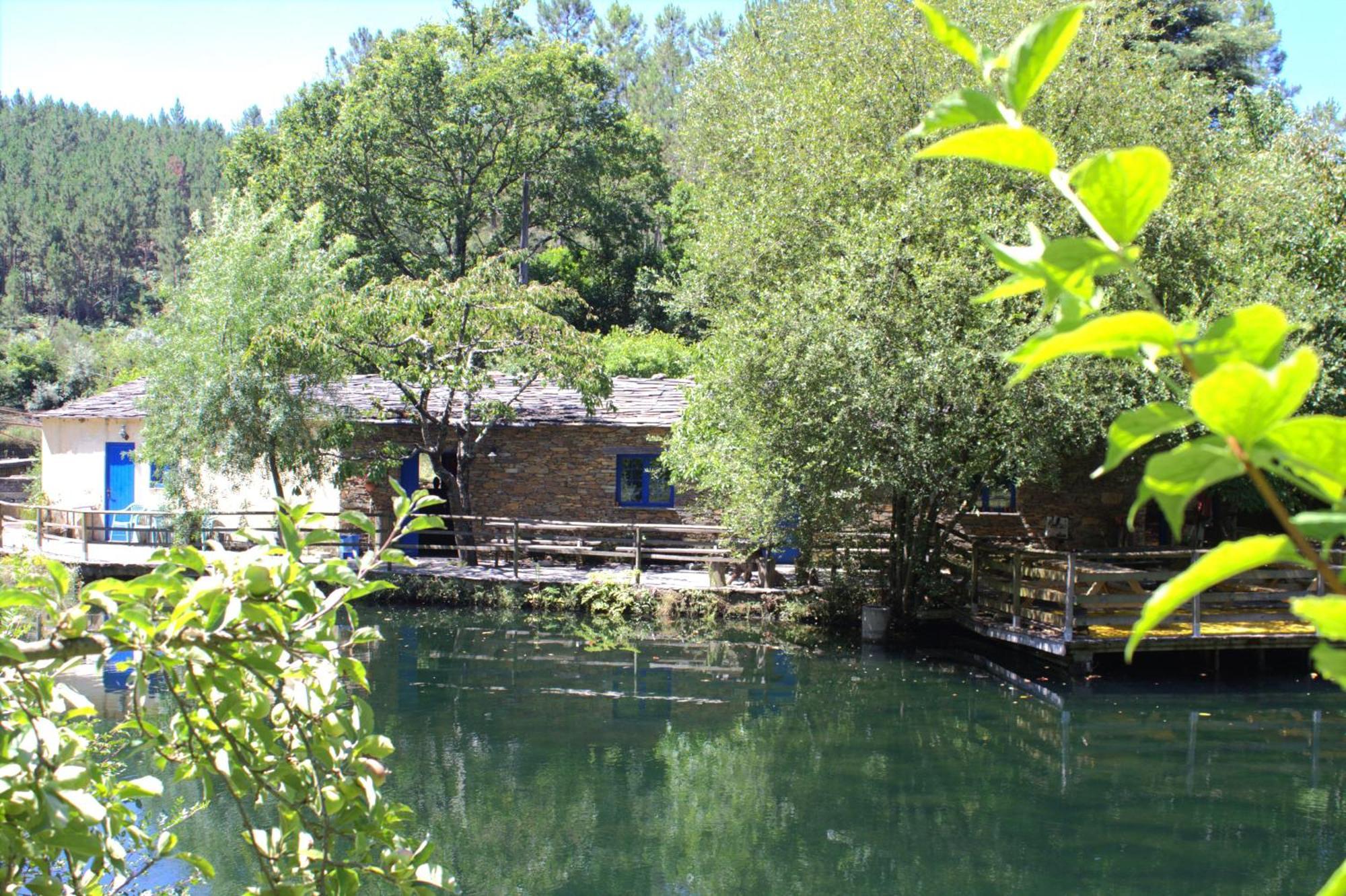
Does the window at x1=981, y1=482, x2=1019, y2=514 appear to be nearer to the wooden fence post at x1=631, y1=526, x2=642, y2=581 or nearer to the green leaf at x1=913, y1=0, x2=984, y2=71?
the wooden fence post at x1=631, y1=526, x2=642, y2=581

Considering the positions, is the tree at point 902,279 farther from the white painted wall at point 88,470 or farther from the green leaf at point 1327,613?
the green leaf at point 1327,613

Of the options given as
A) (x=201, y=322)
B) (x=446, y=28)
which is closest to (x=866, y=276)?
(x=201, y=322)

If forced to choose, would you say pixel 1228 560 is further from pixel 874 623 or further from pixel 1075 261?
pixel 874 623

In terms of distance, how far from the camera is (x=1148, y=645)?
13.6 m

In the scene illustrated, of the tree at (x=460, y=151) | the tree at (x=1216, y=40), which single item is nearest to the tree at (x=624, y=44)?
the tree at (x=460, y=151)

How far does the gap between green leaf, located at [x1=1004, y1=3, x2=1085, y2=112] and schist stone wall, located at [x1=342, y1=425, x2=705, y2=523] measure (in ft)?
63.2

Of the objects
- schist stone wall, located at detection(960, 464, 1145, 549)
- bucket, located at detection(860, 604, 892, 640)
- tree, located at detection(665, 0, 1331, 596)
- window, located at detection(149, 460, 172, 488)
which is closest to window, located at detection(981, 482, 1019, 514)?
schist stone wall, located at detection(960, 464, 1145, 549)

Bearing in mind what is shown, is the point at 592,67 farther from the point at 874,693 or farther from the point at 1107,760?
the point at 1107,760

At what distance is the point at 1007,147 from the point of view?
83 cm

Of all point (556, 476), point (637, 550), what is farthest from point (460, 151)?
point (637, 550)

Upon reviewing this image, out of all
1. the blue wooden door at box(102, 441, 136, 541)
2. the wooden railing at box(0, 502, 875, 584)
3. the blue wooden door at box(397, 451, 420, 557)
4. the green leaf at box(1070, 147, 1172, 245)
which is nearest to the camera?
the green leaf at box(1070, 147, 1172, 245)

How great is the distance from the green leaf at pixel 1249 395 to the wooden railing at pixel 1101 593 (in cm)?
1299

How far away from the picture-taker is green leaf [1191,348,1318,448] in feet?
2.19

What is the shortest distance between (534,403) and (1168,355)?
20629 millimetres
